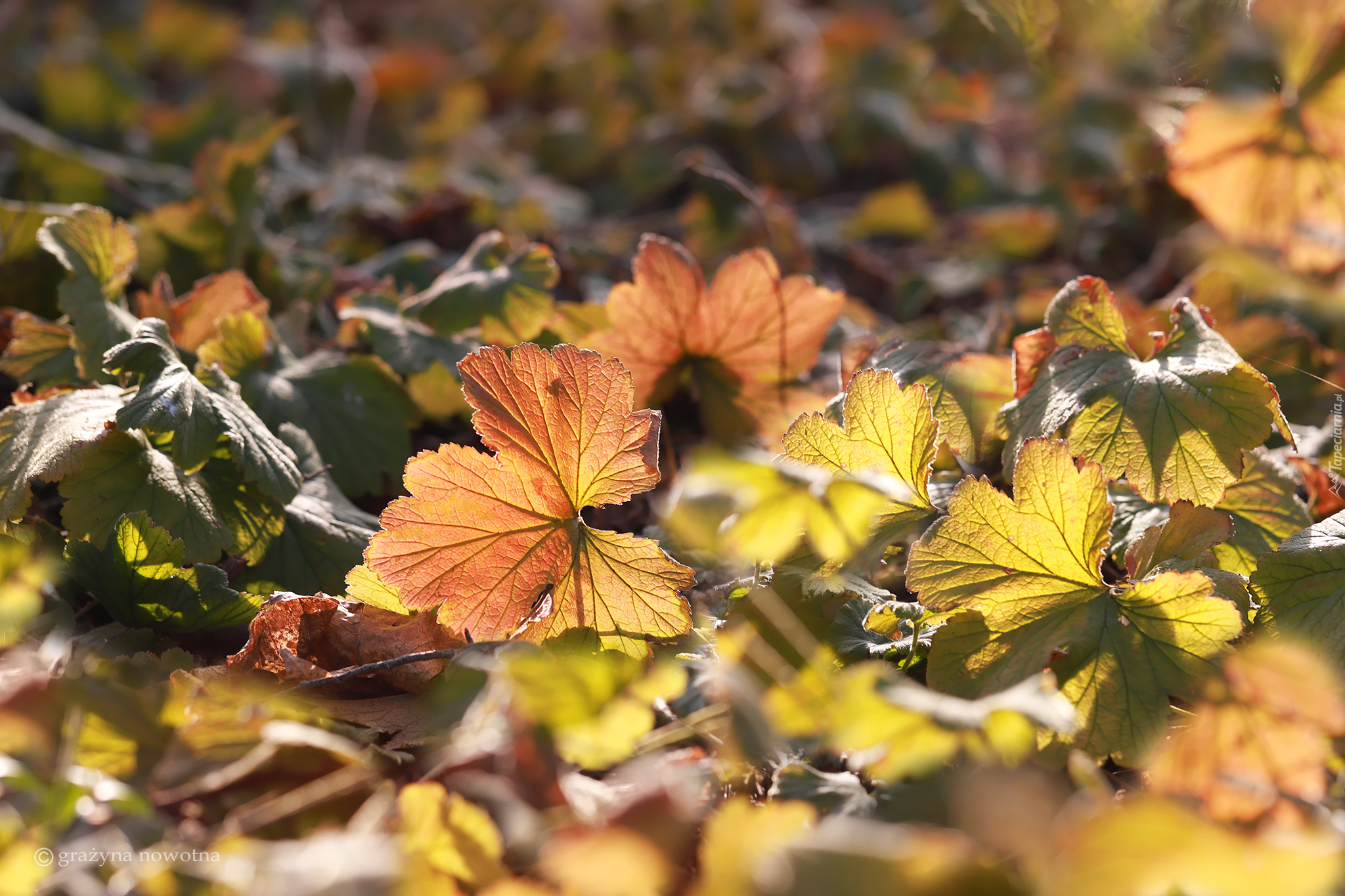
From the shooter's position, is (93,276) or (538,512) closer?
(538,512)

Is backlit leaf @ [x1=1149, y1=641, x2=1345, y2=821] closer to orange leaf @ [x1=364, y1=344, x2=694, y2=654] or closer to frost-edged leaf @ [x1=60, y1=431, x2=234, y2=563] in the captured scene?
orange leaf @ [x1=364, y1=344, x2=694, y2=654]

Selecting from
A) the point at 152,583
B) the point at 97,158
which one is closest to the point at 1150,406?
the point at 152,583

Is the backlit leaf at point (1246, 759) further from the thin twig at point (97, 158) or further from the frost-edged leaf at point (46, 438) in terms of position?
the thin twig at point (97, 158)

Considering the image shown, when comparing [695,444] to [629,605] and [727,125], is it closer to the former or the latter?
[629,605]

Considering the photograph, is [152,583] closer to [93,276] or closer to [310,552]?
[310,552]

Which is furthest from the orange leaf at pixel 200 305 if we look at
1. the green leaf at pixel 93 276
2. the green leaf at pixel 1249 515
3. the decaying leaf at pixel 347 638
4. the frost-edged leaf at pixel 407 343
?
the green leaf at pixel 1249 515

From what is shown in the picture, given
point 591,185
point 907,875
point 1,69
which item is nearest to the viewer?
point 907,875

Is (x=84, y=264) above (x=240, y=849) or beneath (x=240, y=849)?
above

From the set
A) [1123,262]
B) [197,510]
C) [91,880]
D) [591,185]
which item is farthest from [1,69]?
[1123,262]

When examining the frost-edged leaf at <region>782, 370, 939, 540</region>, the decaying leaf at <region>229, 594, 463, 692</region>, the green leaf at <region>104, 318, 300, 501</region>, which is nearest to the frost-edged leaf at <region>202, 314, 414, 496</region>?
the green leaf at <region>104, 318, 300, 501</region>
